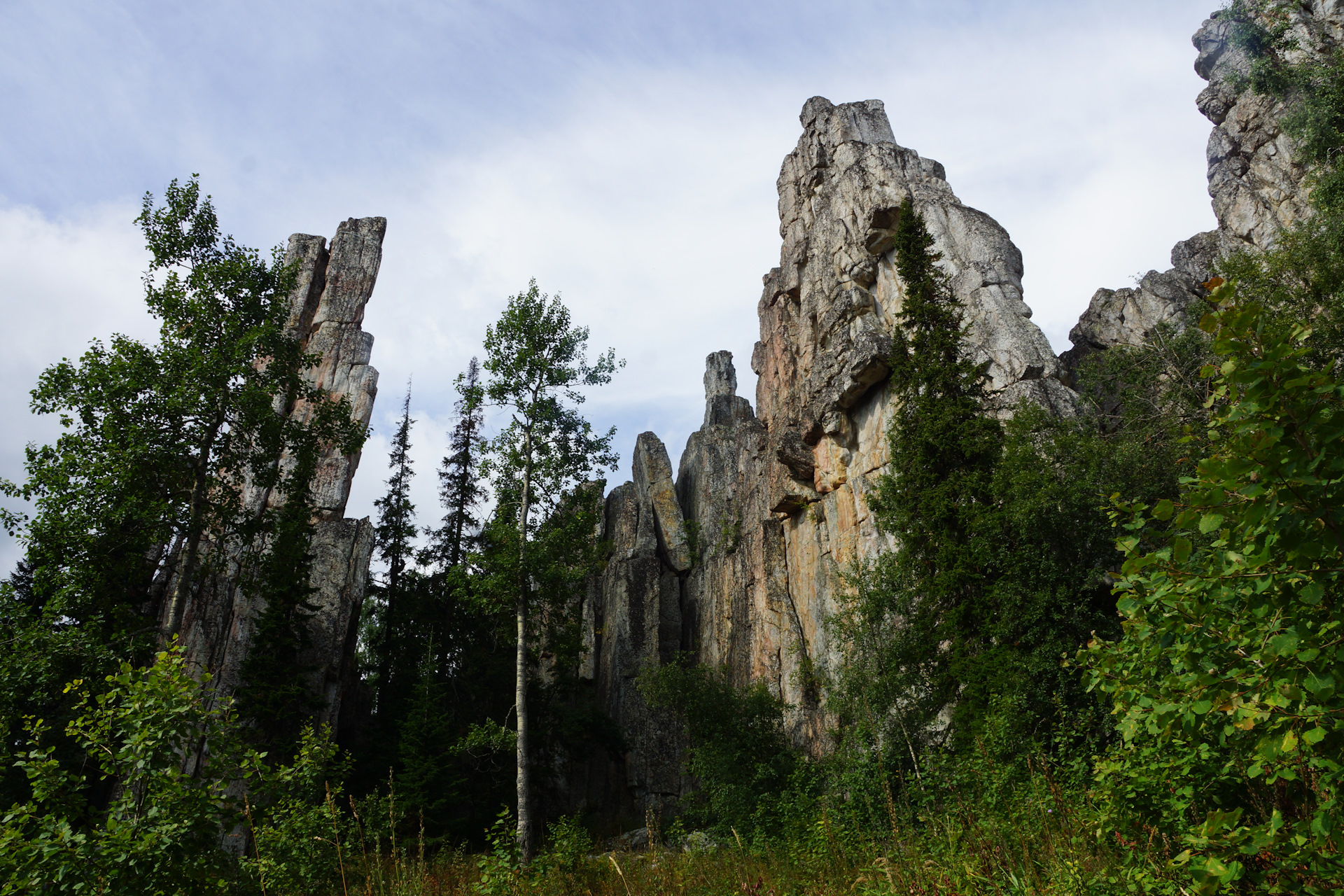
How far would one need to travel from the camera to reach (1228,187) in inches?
1310

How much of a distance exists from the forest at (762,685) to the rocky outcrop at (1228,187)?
1532 millimetres

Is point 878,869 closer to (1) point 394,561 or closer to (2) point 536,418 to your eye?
(2) point 536,418

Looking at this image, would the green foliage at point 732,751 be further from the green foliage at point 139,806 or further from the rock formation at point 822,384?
the green foliage at point 139,806

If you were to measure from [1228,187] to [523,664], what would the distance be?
36.0 meters

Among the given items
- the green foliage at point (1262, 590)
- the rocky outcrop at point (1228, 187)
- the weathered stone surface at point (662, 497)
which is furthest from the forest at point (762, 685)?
the weathered stone surface at point (662, 497)

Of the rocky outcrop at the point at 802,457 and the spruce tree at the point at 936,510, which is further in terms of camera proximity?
the rocky outcrop at the point at 802,457

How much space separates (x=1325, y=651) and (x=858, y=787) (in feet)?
42.2

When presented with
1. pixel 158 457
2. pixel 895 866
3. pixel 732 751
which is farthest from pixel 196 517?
pixel 732 751

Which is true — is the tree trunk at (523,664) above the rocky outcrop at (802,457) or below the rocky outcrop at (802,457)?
below

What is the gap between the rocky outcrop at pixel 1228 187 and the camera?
29.5 meters

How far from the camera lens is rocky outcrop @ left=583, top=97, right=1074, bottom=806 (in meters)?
27.1

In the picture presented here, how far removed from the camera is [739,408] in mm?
49625

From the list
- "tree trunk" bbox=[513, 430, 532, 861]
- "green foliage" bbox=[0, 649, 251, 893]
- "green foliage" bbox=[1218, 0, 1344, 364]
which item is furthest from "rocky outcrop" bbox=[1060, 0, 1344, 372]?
"green foliage" bbox=[0, 649, 251, 893]

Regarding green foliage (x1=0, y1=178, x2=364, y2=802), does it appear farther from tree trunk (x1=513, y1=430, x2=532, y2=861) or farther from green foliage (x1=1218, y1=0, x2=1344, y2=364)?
green foliage (x1=1218, y1=0, x2=1344, y2=364)
